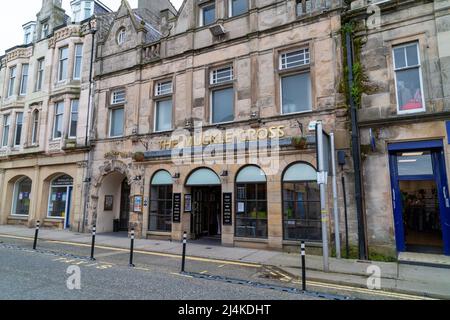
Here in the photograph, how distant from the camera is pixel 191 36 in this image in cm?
1427

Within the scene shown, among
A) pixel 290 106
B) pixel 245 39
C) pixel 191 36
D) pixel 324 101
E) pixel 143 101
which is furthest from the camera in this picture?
pixel 143 101

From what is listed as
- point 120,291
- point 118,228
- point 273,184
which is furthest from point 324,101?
point 118,228

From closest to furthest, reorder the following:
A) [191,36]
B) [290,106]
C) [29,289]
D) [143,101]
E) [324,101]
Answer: [29,289] → [324,101] → [290,106] → [191,36] → [143,101]

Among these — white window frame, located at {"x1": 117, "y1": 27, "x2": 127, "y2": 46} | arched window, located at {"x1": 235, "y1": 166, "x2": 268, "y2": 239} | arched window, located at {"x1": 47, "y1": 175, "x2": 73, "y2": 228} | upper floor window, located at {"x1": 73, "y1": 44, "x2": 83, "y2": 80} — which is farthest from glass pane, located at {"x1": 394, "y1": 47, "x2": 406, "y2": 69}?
arched window, located at {"x1": 47, "y1": 175, "x2": 73, "y2": 228}

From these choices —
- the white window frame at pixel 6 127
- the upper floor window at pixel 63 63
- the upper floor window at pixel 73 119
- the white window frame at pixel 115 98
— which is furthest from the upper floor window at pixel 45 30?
the white window frame at pixel 115 98

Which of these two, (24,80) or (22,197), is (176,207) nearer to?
(22,197)

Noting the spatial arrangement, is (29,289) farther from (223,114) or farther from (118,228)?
(118,228)

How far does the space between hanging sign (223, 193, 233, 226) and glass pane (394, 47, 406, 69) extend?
25.7ft

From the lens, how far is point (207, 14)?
14.5 meters

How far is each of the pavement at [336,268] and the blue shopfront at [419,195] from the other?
3.71 ft

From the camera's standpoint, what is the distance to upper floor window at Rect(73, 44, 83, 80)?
18453 millimetres

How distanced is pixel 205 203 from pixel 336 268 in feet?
25.3

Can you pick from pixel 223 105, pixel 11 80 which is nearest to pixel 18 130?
pixel 11 80

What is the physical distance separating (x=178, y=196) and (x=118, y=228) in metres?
6.07
